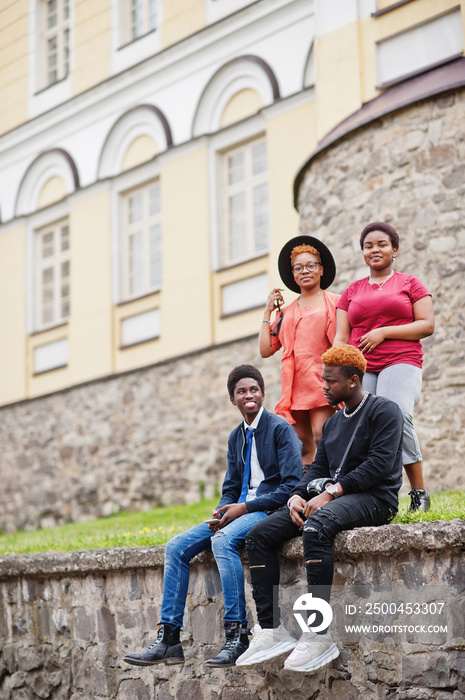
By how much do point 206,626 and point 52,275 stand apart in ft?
38.4

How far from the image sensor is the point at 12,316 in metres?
16.8

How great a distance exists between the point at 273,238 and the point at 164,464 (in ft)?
11.8

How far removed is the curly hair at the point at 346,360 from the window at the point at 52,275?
451 inches

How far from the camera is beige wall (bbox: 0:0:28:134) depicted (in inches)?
683

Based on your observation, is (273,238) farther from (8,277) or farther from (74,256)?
(8,277)

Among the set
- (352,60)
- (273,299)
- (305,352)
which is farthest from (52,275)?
(305,352)

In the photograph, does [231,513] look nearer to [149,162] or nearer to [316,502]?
[316,502]

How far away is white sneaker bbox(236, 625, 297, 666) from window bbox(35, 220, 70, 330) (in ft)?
38.5

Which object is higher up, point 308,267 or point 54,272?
point 54,272

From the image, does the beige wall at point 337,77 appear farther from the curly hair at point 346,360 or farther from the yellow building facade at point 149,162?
the curly hair at point 346,360

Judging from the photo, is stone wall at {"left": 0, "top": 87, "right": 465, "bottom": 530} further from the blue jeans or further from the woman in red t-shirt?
the blue jeans

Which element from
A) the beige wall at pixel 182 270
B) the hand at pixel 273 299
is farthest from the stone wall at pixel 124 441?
the hand at pixel 273 299

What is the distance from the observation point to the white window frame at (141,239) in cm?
1462

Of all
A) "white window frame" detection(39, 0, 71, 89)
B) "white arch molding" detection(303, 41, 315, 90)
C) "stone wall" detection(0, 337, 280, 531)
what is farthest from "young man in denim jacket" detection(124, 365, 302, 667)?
"white window frame" detection(39, 0, 71, 89)
